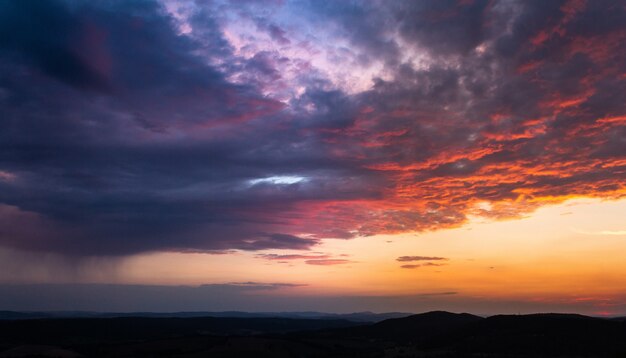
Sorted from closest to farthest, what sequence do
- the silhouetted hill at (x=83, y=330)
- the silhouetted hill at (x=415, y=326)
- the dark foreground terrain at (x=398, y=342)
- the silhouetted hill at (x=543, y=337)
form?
1. the silhouetted hill at (x=543, y=337)
2. the dark foreground terrain at (x=398, y=342)
3. the silhouetted hill at (x=415, y=326)
4. the silhouetted hill at (x=83, y=330)

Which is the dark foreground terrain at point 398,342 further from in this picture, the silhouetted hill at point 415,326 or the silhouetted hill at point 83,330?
the silhouetted hill at point 83,330

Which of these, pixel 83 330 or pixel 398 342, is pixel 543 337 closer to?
pixel 398 342

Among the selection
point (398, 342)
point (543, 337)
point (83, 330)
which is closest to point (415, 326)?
point (398, 342)

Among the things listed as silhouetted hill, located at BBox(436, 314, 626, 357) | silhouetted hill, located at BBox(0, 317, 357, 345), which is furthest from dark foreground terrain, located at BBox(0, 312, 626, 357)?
silhouetted hill, located at BBox(0, 317, 357, 345)

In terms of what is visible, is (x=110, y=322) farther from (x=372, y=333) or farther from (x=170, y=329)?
(x=372, y=333)

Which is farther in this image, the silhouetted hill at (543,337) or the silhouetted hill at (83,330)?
the silhouetted hill at (83,330)

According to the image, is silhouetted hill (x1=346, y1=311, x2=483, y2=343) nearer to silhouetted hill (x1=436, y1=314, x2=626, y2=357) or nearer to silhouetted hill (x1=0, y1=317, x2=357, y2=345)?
silhouetted hill (x1=436, y1=314, x2=626, y2=357)

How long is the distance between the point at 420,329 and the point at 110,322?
115018 mm

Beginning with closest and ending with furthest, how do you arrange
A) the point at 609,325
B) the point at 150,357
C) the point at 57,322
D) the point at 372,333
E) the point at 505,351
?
the point at 505,351
the point at 609,325
the point at 150,357
the point at 372,333
the point at 57,322

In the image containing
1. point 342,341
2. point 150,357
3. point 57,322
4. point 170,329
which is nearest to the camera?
point 150,357

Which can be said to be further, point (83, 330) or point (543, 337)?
point (83, 330)

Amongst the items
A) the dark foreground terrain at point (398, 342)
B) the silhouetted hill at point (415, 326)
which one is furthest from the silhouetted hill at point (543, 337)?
the silhouetted hill at point (415, 326)

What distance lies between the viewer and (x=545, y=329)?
264 ft

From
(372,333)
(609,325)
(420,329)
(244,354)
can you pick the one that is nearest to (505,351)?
(609,325)
